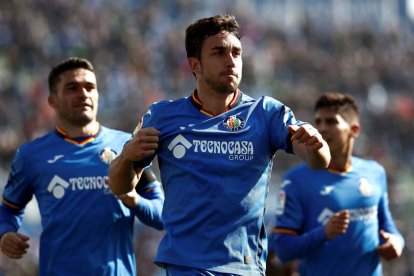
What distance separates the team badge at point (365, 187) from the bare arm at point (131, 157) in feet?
9.02

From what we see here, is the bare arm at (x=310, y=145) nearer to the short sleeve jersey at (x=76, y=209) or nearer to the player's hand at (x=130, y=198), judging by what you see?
the player's hand at (x=130, y=198)

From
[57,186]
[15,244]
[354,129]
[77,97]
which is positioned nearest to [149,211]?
[57,186]

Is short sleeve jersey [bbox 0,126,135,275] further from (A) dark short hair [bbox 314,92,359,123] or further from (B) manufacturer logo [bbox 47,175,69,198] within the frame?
(A) dark short hair [bbox 314,92,359,123]

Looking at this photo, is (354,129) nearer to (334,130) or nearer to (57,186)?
(334,130)

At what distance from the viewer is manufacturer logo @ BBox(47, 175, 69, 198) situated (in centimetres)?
655

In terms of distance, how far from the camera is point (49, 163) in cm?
669

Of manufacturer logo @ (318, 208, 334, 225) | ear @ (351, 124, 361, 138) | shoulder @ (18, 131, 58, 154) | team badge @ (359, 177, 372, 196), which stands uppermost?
shoulder @ (18, 131, 58, 154)

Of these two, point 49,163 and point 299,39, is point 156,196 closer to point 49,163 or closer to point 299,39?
point 49,163

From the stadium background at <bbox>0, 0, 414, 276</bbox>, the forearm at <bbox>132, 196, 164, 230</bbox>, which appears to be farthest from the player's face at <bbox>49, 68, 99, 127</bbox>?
the stadium background at <bbox>0, 0, 414, 276</bbox>

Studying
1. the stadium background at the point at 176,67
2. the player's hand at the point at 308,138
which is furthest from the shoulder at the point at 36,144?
the stadium background at the point at 176,67

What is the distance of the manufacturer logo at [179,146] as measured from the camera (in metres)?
5.14

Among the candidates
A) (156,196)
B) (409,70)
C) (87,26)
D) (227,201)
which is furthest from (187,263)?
(409,70)

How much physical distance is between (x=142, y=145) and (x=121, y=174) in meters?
0.27

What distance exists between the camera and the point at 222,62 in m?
5.14
